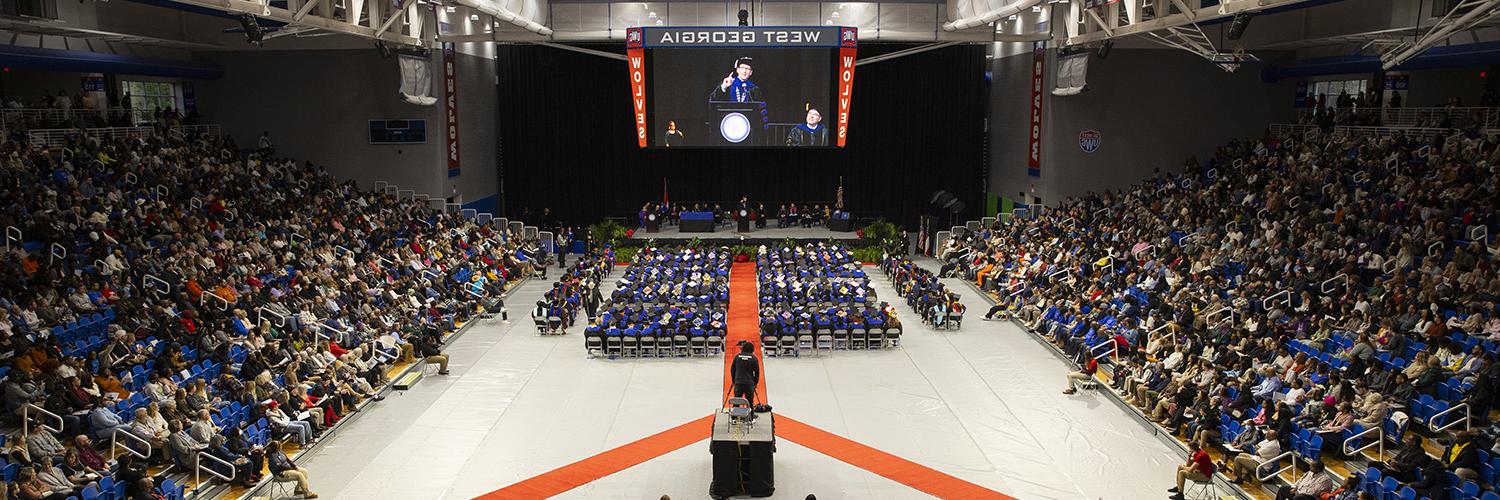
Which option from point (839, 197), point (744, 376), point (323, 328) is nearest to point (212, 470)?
point (323, 328)

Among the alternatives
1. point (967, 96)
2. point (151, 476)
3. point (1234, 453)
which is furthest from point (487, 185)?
point (1234, 453)

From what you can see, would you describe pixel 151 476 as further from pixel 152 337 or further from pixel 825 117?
pixel 825 117

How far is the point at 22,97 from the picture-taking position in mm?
25156

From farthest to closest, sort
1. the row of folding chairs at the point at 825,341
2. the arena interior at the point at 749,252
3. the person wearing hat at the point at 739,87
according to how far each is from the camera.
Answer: the person wearing hat at the point at 739,87
the row of folding chairs at the point at 825,341
the arena interior at the point at 749,252

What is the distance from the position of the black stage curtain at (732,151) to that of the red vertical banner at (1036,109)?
16.9 ft

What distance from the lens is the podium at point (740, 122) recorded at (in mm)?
30688

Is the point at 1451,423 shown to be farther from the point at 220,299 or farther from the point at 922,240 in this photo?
the point at 922,240

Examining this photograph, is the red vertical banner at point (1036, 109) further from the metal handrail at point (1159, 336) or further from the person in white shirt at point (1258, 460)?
the person in white shirt at point (1258, 460)

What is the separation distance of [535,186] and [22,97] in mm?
16135

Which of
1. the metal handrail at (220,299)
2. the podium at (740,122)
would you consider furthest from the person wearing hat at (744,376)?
the podium at (740,122)

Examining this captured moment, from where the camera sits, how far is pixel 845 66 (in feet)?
79.2

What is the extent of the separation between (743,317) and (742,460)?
1136 cm

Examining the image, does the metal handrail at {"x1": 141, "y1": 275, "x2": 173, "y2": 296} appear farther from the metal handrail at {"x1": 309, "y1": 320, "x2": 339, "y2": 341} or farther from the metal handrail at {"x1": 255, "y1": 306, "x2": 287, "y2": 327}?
the metal handrail at {"x1": 309, "y1": 320, "x2": 339, "y2": 341}

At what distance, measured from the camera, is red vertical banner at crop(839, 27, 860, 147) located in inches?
918
